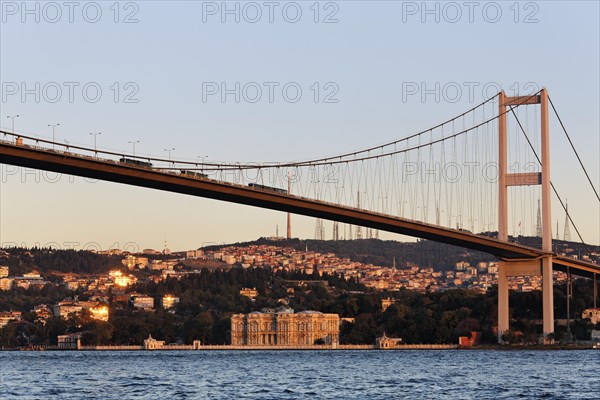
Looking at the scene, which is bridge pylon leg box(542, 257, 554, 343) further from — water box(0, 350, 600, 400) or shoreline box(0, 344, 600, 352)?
water box(0, 350, 600, 400)

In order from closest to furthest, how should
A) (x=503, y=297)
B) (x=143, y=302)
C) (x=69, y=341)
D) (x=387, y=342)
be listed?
(x=503, y=297), (x=387, y=342), (x=69, y=341), (x=143, y=302)

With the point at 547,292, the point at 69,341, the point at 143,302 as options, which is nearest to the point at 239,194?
the point at 547,292

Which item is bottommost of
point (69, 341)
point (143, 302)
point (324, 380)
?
point (324, 380)

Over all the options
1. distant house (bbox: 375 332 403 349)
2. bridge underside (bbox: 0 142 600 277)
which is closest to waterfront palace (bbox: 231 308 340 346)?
distant house (bbox: 375 332 403 349)

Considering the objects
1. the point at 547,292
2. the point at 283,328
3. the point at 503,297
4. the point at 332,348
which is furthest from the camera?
the point at 283,328

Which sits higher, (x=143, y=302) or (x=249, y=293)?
(x=249, y=293)

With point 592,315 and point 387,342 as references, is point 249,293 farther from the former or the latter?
point 592,315

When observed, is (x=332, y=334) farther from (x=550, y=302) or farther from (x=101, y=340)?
(x=550, y=302)
